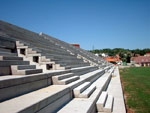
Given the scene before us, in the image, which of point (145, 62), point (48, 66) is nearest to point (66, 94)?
point (48, 66)

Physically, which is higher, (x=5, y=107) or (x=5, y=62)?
(x=5, y=62)

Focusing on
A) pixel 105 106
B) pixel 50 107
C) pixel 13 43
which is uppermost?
pixel 13 43

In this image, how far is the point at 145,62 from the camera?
72250 mm

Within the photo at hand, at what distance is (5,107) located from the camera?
2.27m

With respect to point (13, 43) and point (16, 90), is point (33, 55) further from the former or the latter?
point (16, 90)

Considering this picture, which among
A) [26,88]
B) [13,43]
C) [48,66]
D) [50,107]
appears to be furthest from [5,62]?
[48,66]

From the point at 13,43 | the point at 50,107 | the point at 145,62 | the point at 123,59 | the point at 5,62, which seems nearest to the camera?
the point at 50,107

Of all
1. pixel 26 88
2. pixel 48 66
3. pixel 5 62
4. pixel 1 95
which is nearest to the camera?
pixel 1 95

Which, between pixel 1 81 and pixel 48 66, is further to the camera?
pixel 48 66

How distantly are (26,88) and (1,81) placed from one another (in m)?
0.74

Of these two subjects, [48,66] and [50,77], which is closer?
[50,77]

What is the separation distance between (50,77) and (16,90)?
1624 millimetres

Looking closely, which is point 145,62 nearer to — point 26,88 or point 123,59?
point 123,59

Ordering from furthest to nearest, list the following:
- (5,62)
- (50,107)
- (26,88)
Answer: (5,62) < (26,88) < (50,107)
